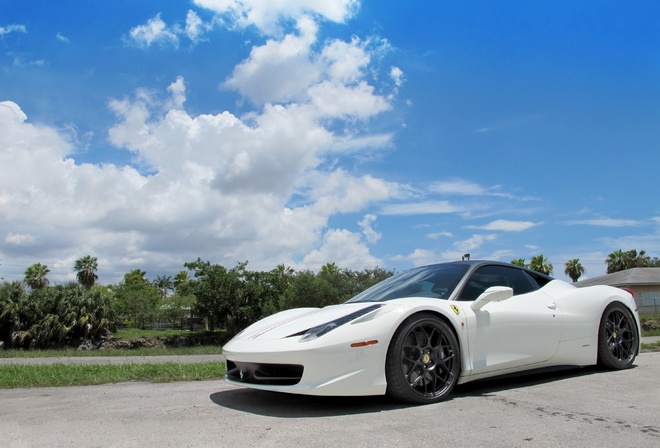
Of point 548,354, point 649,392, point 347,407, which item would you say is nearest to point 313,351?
point 347,407

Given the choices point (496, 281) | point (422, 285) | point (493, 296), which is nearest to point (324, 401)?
point (422, 285)

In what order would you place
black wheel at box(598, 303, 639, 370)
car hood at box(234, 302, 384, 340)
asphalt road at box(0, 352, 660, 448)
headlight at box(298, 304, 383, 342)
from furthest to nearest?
black wheel at box(598, 303, 639, 370)
car hood at box(234, 302, 384, 340)
headlight at box(298, 304, 383, 342)
asphalt road at box(0, 352, 660, 448)

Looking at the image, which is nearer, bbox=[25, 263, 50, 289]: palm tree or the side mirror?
the side mirror

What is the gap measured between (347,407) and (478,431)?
1.10 meters

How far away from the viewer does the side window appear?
4820mm

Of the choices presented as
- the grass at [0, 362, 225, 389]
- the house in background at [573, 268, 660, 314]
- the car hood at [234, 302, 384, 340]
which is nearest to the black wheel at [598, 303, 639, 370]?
the car hood at [234, 302, 384, 340]

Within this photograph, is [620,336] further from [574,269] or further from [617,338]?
[574,269]

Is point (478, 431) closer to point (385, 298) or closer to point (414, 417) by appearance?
point (414, 417)

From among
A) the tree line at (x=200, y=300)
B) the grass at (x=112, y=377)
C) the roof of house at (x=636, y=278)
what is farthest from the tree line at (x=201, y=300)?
the grass at (x=112, y=377)

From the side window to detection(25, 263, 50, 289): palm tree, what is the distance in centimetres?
6726

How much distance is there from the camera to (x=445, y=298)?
461 centimetres

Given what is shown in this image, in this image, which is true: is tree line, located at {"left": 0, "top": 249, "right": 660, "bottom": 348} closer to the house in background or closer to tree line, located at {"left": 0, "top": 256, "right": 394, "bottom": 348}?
tree line, located at {"left": 0, "top": 256, "right": 394, "bottom": 348}

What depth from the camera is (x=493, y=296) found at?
4.40 metres

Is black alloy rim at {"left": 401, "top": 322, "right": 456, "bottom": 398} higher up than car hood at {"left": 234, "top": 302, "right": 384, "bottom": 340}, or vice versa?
car hood at {"left": 234, "top": 302, "right": 384, "bottom": 340}
